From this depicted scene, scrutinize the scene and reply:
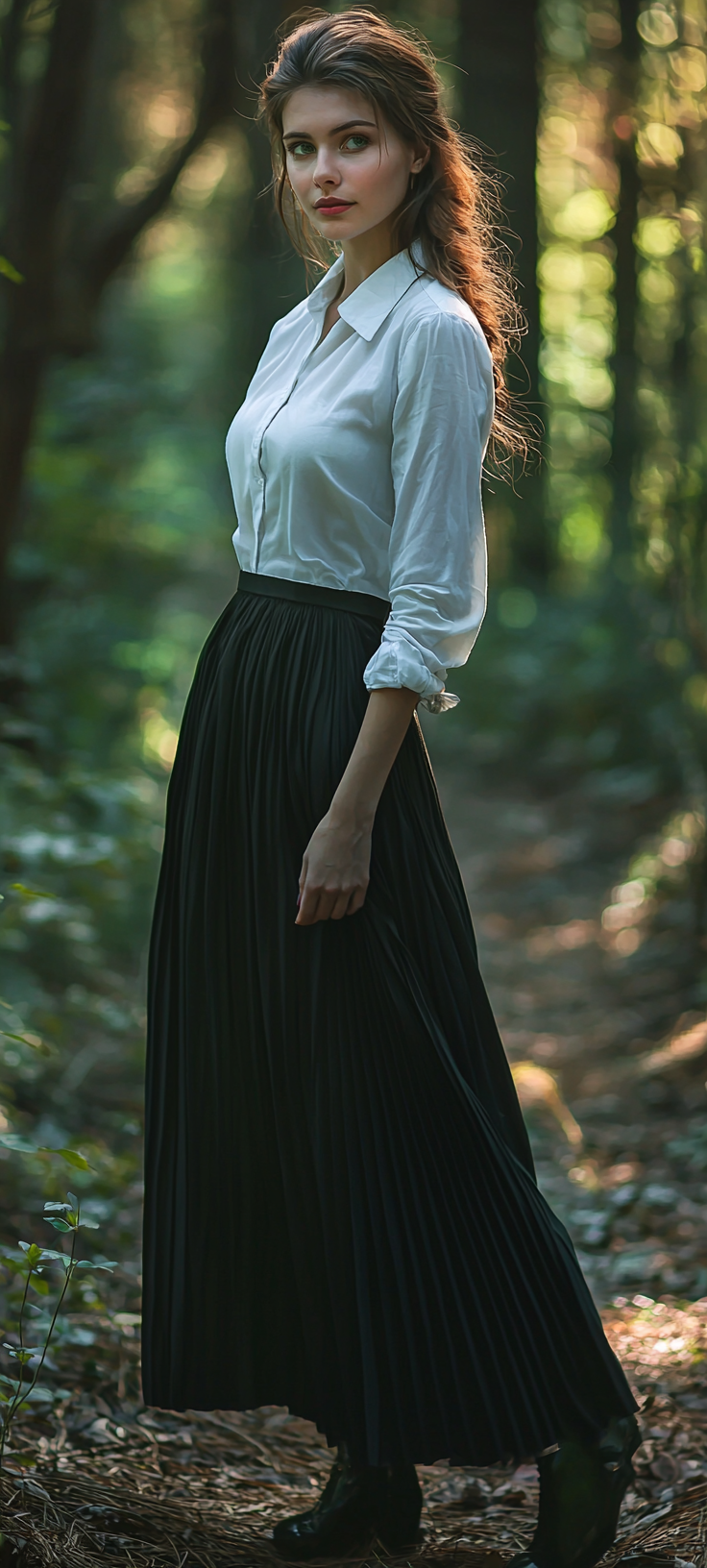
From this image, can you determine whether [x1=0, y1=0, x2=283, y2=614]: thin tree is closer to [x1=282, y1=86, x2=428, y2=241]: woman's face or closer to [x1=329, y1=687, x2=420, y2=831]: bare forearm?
[x1=282, y1=86, x2=428, y2=241]: woman's face

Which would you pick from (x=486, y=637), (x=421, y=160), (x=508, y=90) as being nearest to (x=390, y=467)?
(x=421, y=160)

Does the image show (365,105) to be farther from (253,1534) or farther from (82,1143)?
(82,1143)

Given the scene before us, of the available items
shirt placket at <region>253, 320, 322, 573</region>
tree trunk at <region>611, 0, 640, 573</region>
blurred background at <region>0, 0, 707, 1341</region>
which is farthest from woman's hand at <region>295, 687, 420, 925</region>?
A: tree trunk at <region>611, 0, 640, 573</region>

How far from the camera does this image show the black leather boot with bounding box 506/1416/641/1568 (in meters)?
1.95

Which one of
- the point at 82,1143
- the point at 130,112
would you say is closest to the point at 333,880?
the point at 82,1143

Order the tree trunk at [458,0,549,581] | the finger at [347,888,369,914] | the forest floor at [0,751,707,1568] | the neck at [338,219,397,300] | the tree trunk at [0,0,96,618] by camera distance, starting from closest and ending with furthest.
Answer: the finger at [347,888,369,914], the neck at [338,219,397,300], the forest floor at [0,751,707,1568], the tree trunk at [0,0,96,618], the tree trunk at [458,0,549,581]

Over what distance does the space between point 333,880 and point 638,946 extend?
14.1ft

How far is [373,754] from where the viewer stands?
1.89m

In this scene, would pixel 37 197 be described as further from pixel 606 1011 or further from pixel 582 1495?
pixel 582 1495

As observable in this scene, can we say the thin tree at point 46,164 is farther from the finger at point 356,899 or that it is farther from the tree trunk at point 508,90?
the finger at point 356,899

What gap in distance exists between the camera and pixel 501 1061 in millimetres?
2078

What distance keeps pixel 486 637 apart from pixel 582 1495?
9.89 metres

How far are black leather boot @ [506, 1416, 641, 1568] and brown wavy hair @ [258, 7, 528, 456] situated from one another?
157 cm

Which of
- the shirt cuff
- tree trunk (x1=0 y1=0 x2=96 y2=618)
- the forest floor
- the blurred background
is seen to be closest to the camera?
the shirt cuff
